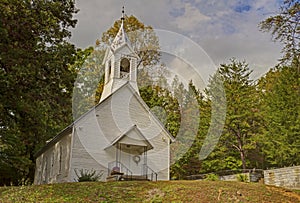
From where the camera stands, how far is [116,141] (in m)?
18.1

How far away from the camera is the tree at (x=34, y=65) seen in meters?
14.3

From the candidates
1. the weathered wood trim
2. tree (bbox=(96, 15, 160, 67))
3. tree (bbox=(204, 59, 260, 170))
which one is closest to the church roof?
the weathered wood trim

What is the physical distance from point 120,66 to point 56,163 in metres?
7.45

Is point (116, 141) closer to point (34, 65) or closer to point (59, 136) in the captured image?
point (59, 136)

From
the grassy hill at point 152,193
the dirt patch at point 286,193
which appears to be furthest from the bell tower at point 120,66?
the dirt patch at point 286,193

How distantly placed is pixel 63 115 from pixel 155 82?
14.4 meters

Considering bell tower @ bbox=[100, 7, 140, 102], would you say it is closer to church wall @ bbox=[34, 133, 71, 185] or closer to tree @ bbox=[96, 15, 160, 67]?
church wall @ bbox=[34, 133, 71, 185]

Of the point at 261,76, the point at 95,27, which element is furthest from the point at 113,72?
the point at 261,76

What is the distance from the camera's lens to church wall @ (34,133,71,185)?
59.5 feet

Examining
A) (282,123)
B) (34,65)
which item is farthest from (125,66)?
(282,123)

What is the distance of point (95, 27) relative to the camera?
28484mm

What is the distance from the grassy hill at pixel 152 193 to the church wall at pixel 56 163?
5.58 m

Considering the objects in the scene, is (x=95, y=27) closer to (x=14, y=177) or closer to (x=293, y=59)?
(x=14, y=177)

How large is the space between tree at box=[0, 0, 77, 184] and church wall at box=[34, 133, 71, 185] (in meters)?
2.15
